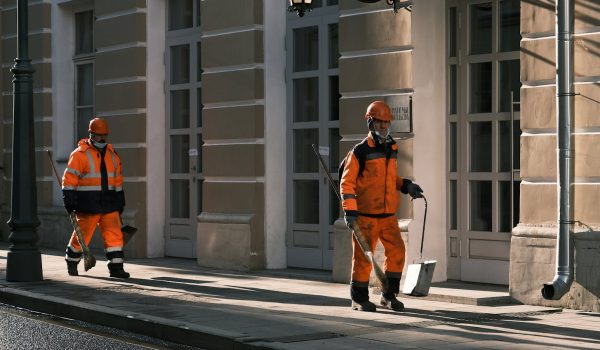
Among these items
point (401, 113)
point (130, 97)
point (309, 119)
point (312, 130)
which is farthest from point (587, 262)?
point (130, 97)

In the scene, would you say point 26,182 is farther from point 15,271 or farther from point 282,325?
point 282,325

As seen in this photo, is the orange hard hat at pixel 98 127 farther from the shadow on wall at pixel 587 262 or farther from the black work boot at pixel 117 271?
the shadow on wall at pixel 587 262

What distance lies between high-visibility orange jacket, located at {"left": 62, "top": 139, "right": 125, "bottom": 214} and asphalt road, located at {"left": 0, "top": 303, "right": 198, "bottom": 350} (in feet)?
9.58

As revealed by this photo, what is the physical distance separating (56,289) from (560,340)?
5833mm

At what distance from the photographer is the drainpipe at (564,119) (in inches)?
418

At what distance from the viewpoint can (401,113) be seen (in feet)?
41.1

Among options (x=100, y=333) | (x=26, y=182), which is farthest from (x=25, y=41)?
(x=100, y=333)

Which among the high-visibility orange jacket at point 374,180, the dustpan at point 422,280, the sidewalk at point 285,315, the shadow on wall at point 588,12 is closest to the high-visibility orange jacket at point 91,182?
the sidewalk at point 285,315

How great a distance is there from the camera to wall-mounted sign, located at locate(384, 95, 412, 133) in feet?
41.0

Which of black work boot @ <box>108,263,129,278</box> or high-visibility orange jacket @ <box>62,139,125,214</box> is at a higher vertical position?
high-visibility orange jacket @ <box>62,139,125,214</box>

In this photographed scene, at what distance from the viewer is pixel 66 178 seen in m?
13.8

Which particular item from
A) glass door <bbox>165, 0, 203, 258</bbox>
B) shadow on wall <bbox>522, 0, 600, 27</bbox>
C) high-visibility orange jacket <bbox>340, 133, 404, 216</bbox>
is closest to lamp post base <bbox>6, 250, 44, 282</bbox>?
glass door <bbox>165, 0, 203, 258</bbox>

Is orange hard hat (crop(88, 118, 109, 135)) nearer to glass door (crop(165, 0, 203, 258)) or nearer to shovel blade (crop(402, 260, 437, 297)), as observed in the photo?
glass door (crop(165, 0, 203, 258))

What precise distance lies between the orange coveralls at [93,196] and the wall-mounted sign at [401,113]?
3630mm
